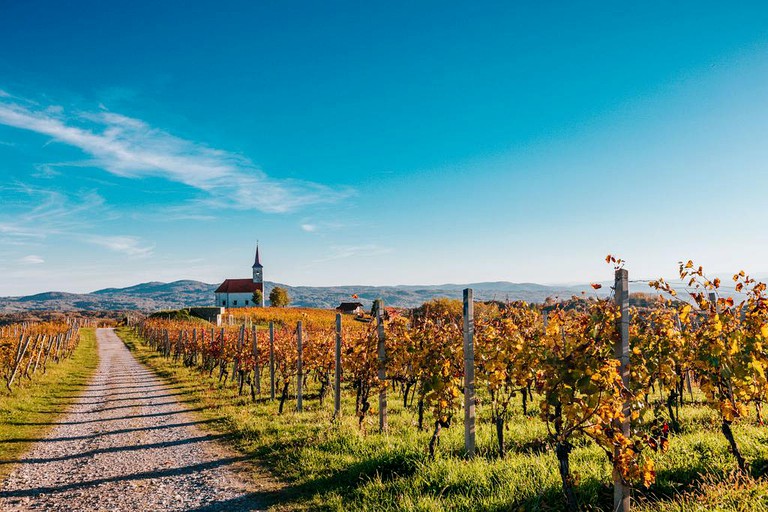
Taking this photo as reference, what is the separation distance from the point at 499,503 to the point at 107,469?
5.70 m

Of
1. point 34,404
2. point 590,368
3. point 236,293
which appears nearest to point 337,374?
point 590,368

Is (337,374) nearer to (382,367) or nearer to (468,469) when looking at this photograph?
(382,367)

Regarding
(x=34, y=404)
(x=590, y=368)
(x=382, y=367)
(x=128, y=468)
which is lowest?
(x=34, y=404)

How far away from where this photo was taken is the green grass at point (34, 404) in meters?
8.53

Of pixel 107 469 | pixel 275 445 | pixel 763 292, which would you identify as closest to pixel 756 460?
pixel 763 292

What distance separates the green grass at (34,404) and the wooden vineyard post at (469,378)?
6500 mm

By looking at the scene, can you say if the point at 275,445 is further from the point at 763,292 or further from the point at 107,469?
the point at 763,292

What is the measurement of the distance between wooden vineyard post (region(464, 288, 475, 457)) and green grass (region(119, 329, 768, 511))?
273 mm

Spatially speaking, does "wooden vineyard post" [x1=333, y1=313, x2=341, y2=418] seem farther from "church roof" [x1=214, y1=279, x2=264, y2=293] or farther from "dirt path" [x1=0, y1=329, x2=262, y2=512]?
"church roof" [x1=214, y1=279, x2=264, y2=293]

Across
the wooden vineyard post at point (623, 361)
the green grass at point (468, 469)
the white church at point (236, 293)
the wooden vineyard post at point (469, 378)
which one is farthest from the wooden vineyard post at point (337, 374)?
the white church at point (236, 293)

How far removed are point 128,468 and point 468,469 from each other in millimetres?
5012

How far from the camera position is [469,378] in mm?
6285

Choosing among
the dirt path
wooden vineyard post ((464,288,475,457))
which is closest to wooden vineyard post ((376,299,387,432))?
wooden vineyard post ((464,288,475,457))

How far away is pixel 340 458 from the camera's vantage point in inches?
265
